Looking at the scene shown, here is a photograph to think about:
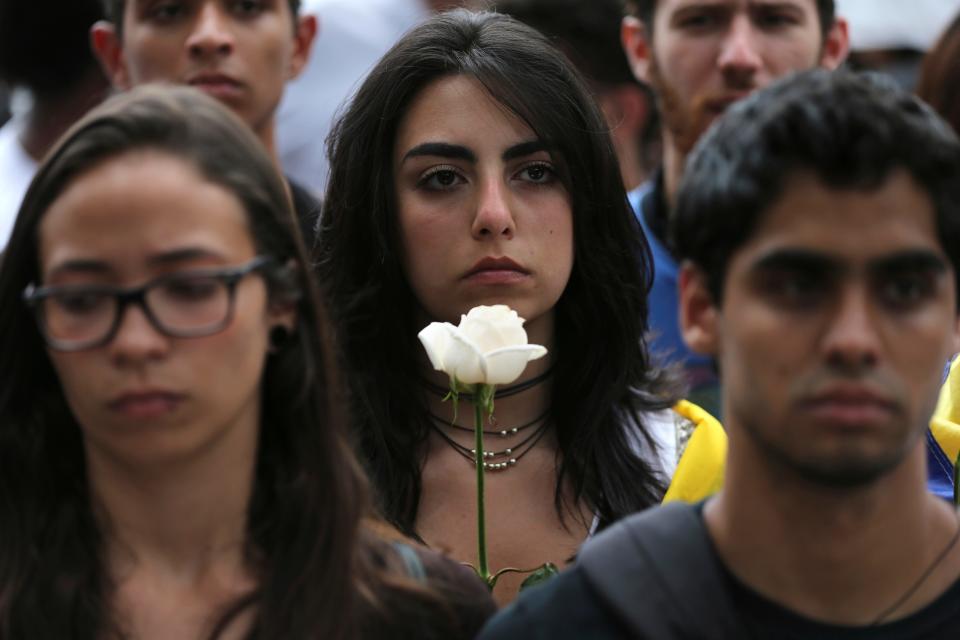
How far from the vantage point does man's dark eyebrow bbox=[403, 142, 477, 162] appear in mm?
4035

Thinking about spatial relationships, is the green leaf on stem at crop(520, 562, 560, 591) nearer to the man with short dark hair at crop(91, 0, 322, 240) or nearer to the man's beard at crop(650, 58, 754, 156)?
the man with short dark hair at crop(91, 0, 322, 240)

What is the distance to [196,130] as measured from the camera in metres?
3.12

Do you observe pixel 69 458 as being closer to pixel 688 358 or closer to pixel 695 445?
pixel 695 445

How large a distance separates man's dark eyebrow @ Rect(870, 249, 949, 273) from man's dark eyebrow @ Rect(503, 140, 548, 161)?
4.55ft

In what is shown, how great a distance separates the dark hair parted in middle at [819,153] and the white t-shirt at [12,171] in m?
3.12

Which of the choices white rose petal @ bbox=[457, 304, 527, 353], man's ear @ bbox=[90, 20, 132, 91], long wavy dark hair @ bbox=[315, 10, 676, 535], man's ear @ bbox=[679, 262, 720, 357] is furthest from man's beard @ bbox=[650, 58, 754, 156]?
man's ear @ bbox=[679, 262, 720, 357]

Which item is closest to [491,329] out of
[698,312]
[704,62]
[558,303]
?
[698,312]

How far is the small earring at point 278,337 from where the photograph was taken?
317cm

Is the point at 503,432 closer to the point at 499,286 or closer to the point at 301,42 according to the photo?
the point at 499,286

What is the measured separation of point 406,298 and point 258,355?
1.21 metres

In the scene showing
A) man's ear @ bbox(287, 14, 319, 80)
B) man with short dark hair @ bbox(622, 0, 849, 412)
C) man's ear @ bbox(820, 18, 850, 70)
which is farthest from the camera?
man's ear @ bbox(820, 18, 850, 70)

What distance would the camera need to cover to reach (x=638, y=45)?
20.5 ft

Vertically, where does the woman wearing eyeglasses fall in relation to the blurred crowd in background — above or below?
below

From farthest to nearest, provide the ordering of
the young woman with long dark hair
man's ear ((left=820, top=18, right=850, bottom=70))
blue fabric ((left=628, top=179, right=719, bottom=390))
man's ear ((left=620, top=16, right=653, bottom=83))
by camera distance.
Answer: man's ear ((left=620, top=16, right=653, bottom=83)) → man's ear ((left=820, top=18, right=850, bottom=70)) → blue fabric ((left=628, top=179, right=719, bottom=390)) → the young woman with long dark hair
